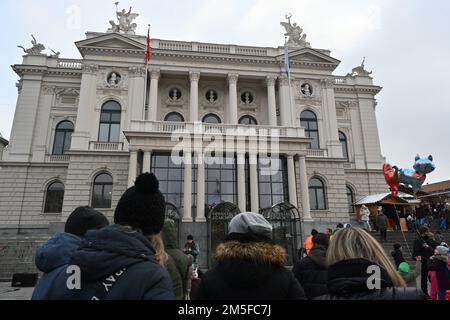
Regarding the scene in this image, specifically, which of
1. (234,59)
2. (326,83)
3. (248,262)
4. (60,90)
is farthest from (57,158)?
(248,262)

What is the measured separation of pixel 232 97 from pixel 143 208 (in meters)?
26.0

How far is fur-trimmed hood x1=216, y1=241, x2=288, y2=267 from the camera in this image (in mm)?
2295

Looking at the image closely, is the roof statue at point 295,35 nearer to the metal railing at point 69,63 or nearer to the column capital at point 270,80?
the column capital at point 270,80

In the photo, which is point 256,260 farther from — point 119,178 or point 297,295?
point 119,178

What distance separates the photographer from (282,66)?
2898 cm

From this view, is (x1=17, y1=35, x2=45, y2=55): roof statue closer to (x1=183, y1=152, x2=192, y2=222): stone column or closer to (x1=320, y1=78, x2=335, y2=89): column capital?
(x1=183, y1=152, x2=192, y2=222): stone column

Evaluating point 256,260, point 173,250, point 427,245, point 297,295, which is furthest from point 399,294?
point 427,245

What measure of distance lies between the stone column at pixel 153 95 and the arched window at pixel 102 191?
6120 mm

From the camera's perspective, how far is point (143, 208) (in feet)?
7.25

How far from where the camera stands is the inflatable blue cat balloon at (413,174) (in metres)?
21.8

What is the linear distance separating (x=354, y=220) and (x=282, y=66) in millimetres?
15717

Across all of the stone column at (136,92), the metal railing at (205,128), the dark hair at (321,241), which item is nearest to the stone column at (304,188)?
the metal railing at (205,128)

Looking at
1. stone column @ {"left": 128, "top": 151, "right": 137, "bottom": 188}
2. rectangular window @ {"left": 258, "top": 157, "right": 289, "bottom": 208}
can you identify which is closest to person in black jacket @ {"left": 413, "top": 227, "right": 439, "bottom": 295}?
rectangular window @ {"left": 258, "top": 157, "right": 289, "bottom": 208}

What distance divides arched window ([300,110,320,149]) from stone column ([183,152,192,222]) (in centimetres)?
1227
